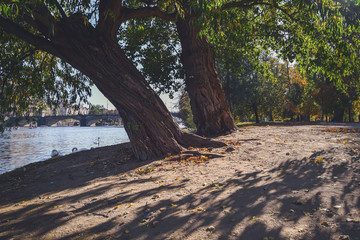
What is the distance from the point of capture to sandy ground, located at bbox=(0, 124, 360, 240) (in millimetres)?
3538

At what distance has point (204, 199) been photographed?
15.1 feet

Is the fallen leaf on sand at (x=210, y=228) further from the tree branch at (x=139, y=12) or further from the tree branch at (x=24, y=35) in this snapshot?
the tree branch at (x=139, y=12)

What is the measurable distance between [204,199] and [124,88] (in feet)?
14.9

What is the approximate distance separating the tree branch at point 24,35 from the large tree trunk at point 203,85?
5825 mm

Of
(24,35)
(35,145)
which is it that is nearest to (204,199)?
(24,35)

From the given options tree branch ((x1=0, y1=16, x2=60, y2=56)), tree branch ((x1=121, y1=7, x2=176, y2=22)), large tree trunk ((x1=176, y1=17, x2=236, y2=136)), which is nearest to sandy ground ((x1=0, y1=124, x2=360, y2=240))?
tree branch ((x1=0, y1=16, x2=60, y2=56))

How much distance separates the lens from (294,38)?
12117 mm

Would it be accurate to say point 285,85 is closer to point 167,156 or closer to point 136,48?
point 136,48

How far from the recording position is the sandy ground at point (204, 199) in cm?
354

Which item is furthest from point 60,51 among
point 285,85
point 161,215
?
point 285,85

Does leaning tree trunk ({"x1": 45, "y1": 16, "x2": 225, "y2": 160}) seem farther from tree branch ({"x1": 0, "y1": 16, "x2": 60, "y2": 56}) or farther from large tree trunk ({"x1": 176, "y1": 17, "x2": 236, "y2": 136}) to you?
large tree trunk ({"x1": 176, "y1": 17, "x2": 236, "y2": 136})

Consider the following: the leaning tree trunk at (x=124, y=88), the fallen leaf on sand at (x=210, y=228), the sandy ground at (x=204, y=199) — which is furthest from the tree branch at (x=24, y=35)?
the fallen leaf on sand at (x=210, y=228)

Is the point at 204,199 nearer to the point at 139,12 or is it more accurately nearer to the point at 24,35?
the point at 139,12

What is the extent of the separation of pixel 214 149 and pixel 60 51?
215 inches
